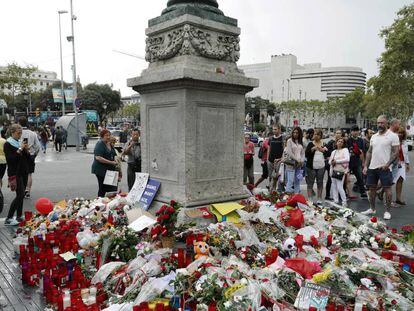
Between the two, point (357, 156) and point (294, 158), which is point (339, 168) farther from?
point (357, 156)

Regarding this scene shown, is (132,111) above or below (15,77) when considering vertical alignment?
below

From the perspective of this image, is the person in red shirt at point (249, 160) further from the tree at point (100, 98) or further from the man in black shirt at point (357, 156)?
the tree at point (100, 98)

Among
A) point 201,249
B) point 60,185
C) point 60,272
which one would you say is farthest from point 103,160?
point 60,185

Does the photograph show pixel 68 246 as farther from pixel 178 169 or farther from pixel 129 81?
pixel 129 81

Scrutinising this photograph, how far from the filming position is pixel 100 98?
219ft

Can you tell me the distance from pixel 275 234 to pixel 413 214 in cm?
487

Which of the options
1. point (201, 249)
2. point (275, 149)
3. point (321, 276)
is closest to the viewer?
point (321, 276)

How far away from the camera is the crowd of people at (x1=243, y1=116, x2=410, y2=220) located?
7.55 m

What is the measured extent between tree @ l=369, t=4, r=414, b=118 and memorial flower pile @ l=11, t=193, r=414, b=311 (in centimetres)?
3040

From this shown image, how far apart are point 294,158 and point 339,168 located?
3.47ft

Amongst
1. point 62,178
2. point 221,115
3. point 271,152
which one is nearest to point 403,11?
point 271,152

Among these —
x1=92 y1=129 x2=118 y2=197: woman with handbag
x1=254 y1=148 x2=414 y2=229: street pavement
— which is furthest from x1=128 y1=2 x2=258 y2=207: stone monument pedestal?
x1=254 y1=148 x2=414 y2=229: street pavement

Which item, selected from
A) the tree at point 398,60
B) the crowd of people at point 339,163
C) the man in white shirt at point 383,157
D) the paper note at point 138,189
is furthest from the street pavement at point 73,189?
the tree at point 398,60

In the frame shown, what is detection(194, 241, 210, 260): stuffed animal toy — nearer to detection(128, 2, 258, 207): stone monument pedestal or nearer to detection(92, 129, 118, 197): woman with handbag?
detection(128, 2, 258, 207): stone monument pedestal
